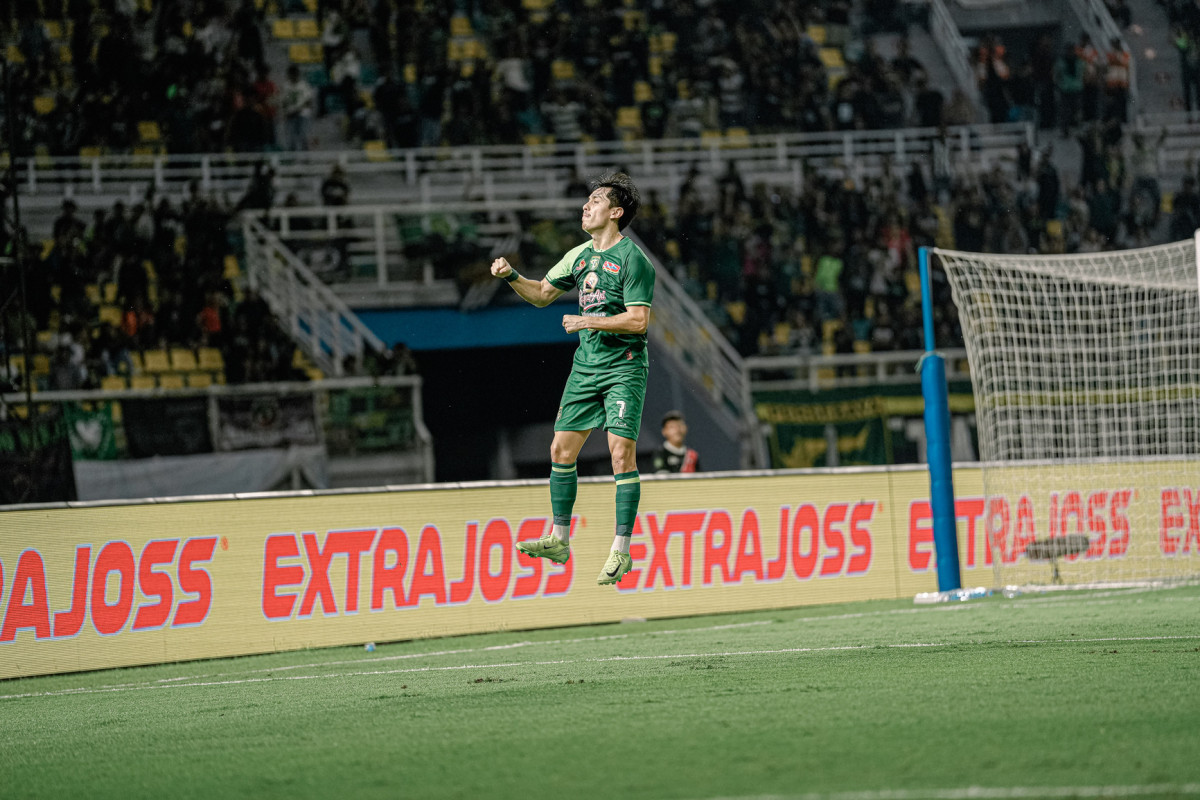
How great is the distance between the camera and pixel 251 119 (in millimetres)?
19891

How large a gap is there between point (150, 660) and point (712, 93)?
51.3ft

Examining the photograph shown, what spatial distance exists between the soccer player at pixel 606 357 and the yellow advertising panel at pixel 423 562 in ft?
13.1

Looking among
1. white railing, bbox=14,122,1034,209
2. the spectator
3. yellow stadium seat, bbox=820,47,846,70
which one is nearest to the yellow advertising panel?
white railing, bbox=14,122,1034,209

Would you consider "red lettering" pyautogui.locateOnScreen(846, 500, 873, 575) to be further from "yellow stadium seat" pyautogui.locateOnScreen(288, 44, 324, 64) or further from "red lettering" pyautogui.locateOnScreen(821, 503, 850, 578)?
"yellow stadium seat" pyautogui.locateOnScreen(288, 44, 324, 64)

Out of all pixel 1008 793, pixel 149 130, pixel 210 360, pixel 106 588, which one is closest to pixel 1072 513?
pixel 106 588

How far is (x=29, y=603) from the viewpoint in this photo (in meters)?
9.35

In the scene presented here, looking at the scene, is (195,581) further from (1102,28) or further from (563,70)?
(1102,28)

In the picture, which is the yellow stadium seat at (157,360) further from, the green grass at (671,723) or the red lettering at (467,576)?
the green grass at (671,723)

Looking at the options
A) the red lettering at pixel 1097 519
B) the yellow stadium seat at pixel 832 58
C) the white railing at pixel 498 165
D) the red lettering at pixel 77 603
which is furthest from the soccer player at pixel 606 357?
the yellow stadium seat at pixel 832 58

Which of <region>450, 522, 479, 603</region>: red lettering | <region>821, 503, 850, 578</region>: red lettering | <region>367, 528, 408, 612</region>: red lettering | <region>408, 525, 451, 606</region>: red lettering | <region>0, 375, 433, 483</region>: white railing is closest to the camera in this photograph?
<region>367, 528, 408, 612</region>: red lettering

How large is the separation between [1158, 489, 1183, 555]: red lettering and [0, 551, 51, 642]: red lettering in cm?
941

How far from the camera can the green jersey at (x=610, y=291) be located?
6.70 metres

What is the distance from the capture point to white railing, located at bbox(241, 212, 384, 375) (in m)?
17.3

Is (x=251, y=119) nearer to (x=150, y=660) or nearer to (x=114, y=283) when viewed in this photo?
(x=114, y=283)
